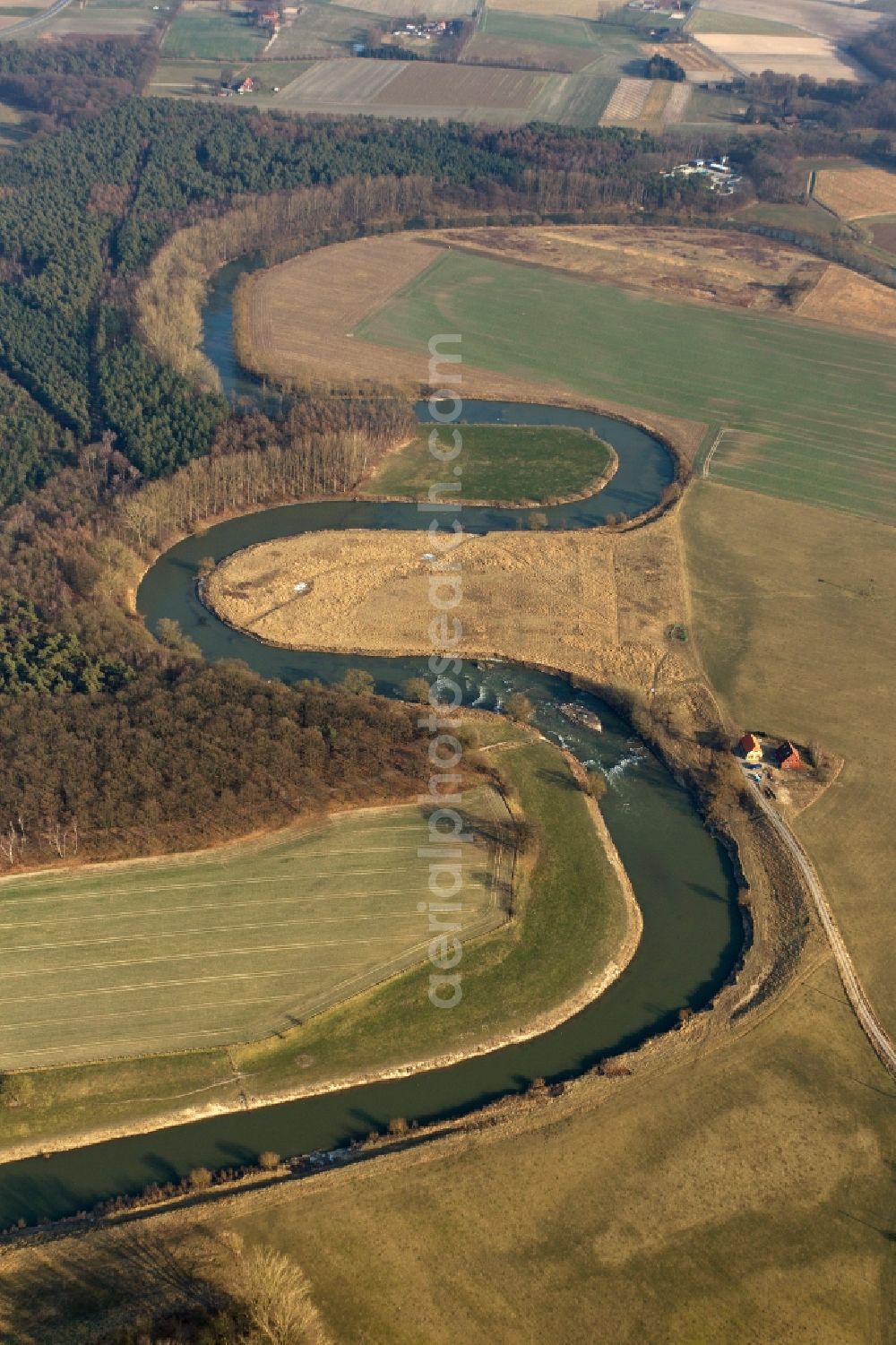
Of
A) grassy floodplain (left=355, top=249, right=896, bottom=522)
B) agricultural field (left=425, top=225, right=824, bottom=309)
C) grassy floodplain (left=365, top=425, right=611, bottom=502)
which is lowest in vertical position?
grassy floodplain (left=365, top=425, right=611, bottom=502)

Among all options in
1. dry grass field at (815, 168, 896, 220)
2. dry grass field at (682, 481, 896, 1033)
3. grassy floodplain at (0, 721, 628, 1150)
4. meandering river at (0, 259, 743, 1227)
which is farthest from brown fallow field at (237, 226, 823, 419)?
grassy floodplain at (0, 721, 628, 1150)

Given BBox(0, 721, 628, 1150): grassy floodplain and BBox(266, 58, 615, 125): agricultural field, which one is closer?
BBox(0, 721, 628, 1150): grassy floodplain

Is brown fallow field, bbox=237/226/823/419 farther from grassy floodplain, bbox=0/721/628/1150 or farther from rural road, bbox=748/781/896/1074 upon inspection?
grassy floodplain, bbox=0/721/628/1150

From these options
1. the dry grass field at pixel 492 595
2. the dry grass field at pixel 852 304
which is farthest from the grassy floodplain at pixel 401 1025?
the dry grass field at pixel 852 304

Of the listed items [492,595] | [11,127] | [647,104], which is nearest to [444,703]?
[492,595]

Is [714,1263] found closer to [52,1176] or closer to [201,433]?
[52,1176]

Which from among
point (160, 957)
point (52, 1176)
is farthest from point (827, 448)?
point (52, 1176)

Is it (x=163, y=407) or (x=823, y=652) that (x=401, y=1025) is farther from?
(x=163, y=407)
